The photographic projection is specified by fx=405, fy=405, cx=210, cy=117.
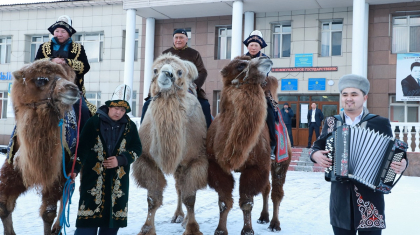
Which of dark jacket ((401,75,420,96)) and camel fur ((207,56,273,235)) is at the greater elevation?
dark jacket ((401,75,420,96))

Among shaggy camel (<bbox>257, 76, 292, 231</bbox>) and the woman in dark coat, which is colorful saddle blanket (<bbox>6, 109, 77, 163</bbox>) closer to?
the woman in dark coat

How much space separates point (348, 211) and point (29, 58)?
24.4 metres

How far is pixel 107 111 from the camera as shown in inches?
167

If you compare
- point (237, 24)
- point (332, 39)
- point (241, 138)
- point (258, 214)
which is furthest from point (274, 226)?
point (332, 39)

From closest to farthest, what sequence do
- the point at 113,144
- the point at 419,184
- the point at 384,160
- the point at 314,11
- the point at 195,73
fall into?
1. the point at 384,160
2. the point at 113,144
3. the point at 195,73
4. the point at 419,184
5. the point at 314,11

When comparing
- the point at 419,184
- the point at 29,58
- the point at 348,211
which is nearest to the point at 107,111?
the point at 348,211

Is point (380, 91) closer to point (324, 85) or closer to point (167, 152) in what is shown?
point (324, 85)

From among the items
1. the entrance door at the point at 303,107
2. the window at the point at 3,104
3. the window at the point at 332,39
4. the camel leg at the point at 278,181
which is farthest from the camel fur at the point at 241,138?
the window at the point at 3,104

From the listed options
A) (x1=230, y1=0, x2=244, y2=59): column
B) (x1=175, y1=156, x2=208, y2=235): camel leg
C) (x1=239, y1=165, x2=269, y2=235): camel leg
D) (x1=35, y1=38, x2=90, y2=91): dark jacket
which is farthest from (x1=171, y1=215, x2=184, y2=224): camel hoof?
(x1=230, y1=0, x2=244, y2=59): column

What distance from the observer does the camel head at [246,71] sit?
491cm

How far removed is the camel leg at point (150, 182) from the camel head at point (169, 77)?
2.81ft

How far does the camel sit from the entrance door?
14.4 m

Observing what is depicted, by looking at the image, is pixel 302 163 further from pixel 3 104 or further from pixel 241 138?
pixel 3 104

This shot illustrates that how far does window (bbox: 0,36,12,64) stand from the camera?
2452 centimetres
